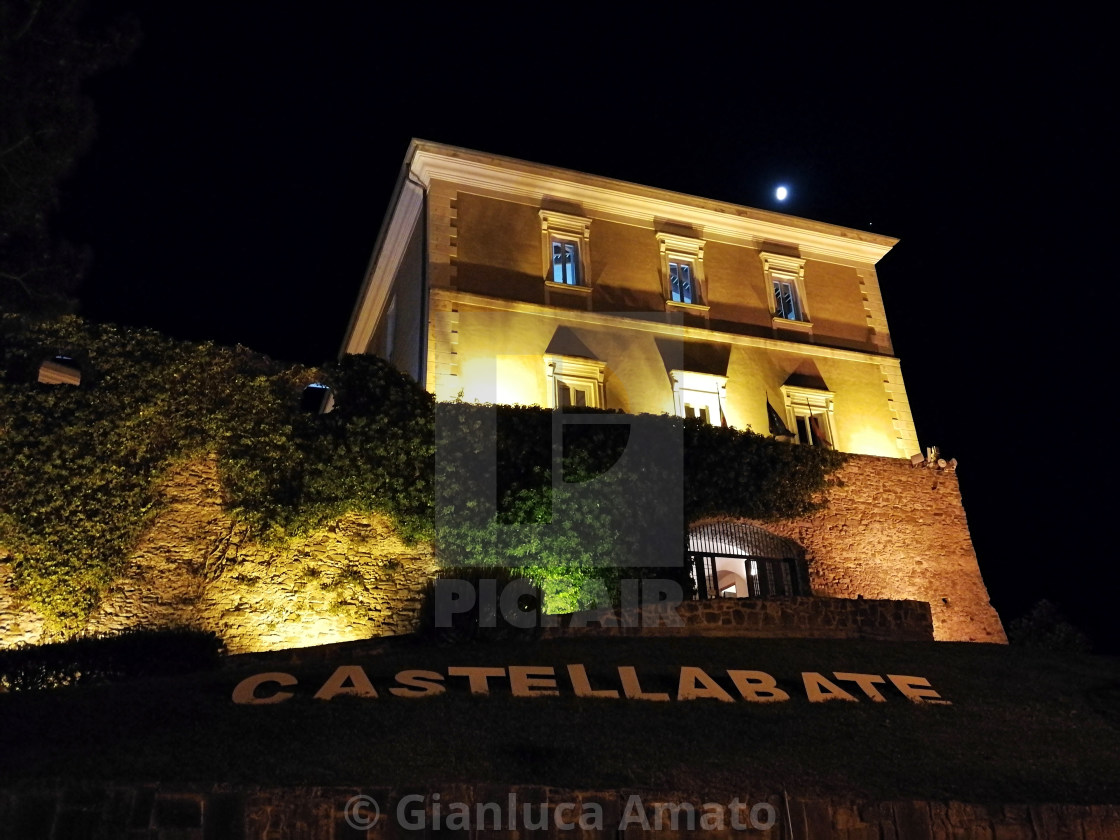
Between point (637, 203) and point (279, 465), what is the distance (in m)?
11.2

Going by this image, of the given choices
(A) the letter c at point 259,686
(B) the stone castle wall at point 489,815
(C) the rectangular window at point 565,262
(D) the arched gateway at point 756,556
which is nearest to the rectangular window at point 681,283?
(C) the rectangular window at point 565,262

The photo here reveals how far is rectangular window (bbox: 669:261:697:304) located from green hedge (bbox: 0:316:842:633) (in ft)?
20.2

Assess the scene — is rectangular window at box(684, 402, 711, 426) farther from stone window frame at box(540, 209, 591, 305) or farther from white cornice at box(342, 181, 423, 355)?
white cornice at box(342, 181, 423, 355)

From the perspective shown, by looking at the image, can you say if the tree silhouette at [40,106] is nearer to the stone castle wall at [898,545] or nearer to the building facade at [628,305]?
the building facade at [628,305]

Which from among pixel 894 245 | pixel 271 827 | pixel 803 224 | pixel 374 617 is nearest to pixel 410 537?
pixel 374 617

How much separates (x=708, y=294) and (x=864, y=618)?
31.5 feet

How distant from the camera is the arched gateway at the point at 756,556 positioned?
18.9 m

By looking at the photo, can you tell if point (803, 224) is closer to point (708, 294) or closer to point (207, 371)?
point (708, 294)

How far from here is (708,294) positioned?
22984mm

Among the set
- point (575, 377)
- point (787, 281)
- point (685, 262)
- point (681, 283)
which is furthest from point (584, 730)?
point (787, 281)

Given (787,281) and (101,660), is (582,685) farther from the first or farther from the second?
(787,281)

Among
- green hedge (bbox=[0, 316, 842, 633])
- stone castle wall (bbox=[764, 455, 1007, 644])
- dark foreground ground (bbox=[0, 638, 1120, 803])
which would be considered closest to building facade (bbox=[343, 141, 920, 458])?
stone castle wall (bbox=[764, 455, 1007, 644])

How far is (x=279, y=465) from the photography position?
1641 centimetres

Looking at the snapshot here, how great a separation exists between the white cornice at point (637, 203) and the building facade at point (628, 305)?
3 cm
